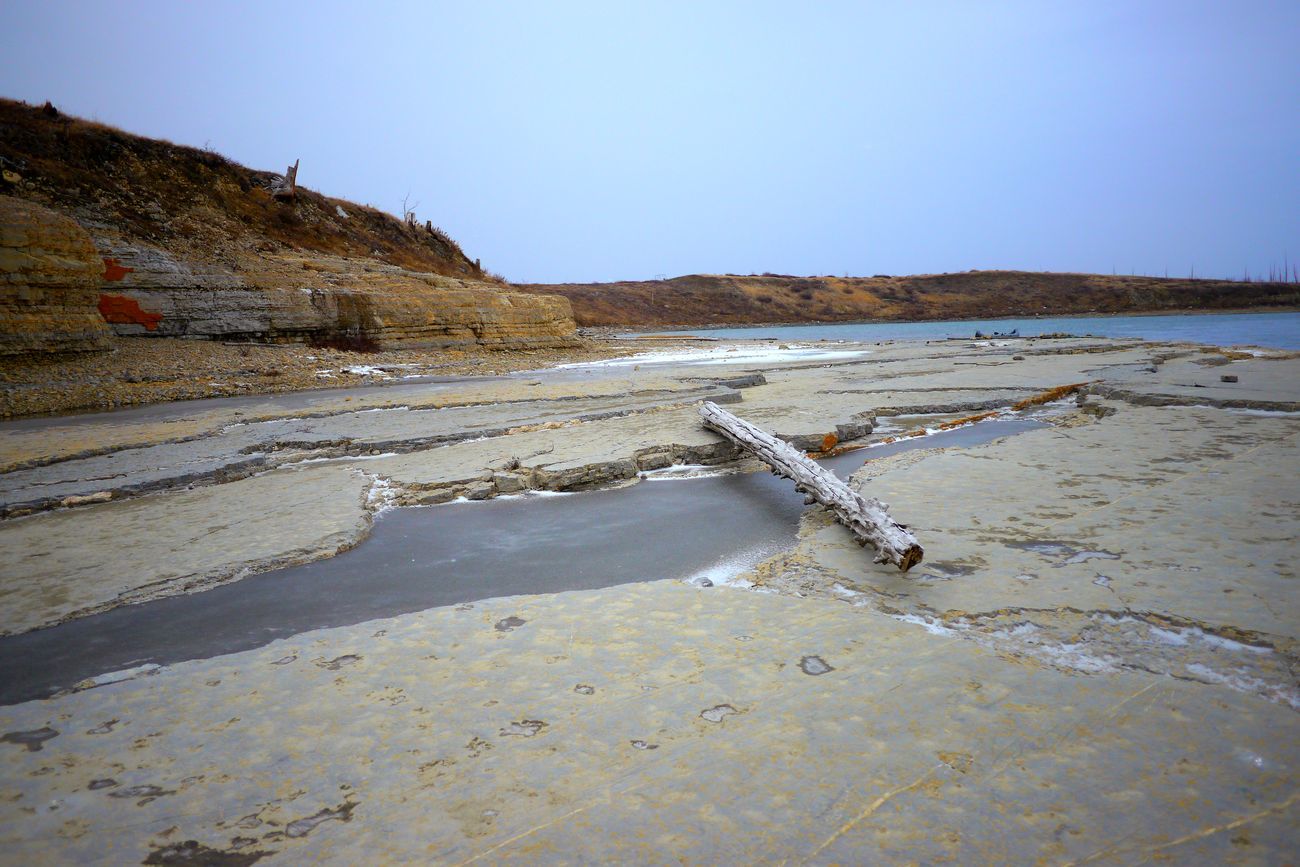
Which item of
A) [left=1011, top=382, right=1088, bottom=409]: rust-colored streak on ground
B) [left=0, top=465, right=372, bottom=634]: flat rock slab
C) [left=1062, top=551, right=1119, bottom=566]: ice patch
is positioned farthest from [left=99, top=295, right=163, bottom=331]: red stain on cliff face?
[left=1062, top=551, right=1119, bottom=566]: ice patch

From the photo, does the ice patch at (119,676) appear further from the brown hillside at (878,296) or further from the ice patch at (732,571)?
the brown hillside at (878,296)

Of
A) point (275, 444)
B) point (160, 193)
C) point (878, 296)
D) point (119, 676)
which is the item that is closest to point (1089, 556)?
point (119, 676)

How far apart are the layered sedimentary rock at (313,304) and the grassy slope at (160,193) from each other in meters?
1.06

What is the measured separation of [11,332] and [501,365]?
8.36m

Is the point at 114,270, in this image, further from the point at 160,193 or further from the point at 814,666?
the point at 814,666

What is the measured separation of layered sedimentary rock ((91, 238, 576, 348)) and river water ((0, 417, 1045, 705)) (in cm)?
1279

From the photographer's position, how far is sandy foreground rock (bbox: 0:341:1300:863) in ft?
5.23

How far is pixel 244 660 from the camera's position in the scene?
2.62 m

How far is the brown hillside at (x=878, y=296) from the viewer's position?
4972 centimetres

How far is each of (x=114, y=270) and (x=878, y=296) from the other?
57733mm

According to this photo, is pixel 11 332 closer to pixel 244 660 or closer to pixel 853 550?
pixel 244 660

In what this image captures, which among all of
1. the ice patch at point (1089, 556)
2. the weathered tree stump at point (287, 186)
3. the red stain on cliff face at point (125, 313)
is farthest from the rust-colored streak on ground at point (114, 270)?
the ice patch at point (1089, 556)

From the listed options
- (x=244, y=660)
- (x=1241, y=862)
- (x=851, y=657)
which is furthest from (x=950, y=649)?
(x=244, y=660)

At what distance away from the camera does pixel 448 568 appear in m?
3.79
